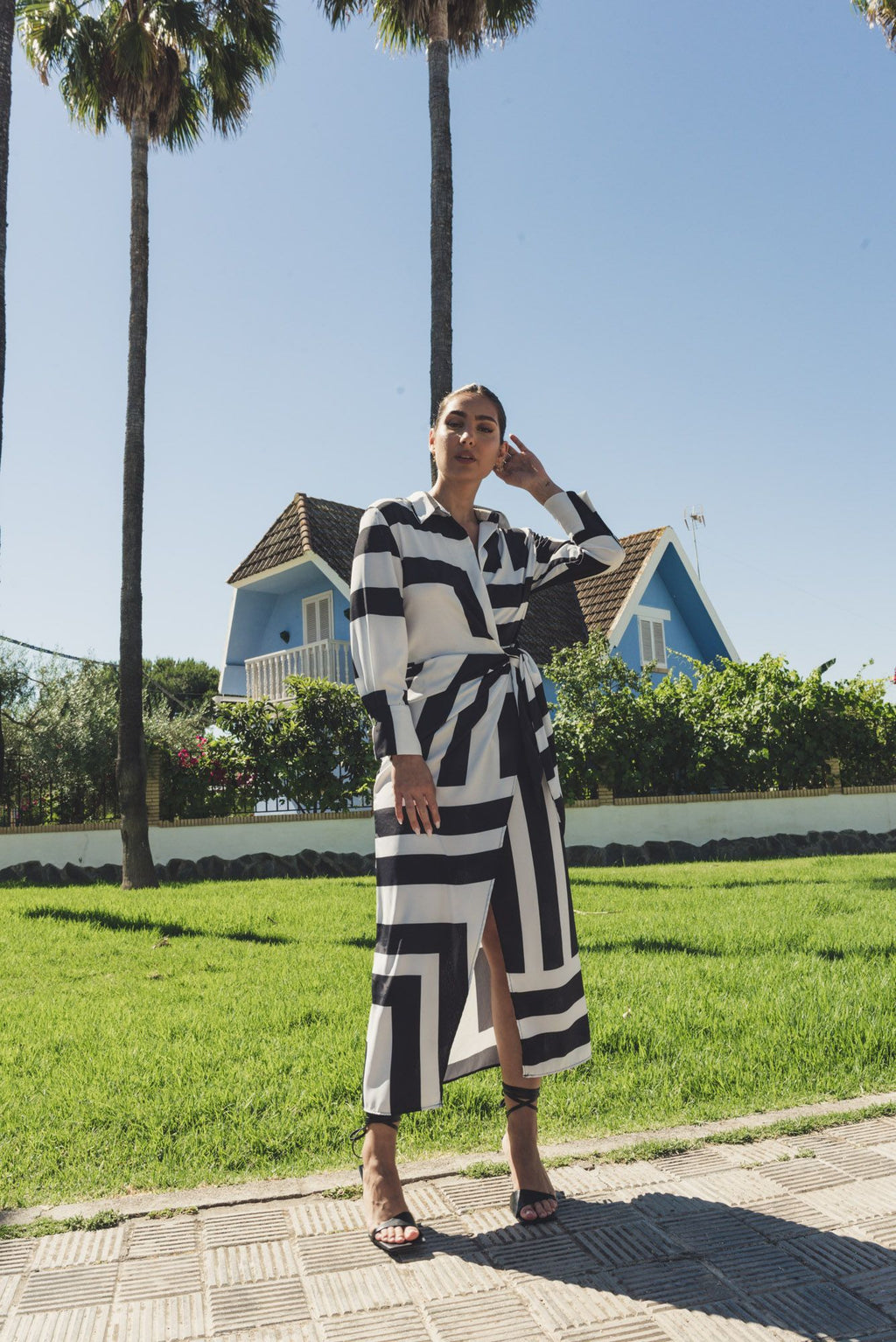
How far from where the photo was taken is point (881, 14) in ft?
58.5

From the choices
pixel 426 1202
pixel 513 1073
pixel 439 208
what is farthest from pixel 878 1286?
pixel 439 208

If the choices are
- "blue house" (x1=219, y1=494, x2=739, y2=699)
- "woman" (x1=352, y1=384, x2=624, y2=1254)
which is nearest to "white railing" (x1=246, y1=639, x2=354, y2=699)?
"blue house" (x1=219, y1=494, x2=739, y2=699)

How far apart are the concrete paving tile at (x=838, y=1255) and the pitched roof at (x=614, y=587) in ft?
64.9

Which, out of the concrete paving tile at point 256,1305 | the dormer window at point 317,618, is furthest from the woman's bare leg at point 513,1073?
the dormer window at point 317,618

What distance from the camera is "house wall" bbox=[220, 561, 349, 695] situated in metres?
22.9

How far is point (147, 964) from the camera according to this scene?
702 cm

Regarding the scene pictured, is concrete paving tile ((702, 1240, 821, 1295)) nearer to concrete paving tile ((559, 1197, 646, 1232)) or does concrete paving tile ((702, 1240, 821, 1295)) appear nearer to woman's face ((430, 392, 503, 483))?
concrete paving tile ((559, 1197, 646, 1232))

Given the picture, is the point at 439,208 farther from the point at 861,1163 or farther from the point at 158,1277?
the point at 158,1277

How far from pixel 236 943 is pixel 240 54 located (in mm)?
12929

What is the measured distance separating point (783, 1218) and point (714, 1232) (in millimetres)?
210

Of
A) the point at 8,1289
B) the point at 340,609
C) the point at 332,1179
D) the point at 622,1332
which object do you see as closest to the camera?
the point at 622,1332

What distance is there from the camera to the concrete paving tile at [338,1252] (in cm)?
247

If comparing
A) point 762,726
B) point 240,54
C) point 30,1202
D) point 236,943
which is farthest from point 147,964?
point 240,54

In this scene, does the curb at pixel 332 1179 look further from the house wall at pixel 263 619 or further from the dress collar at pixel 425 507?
the house wall at pixel 263 619
